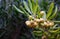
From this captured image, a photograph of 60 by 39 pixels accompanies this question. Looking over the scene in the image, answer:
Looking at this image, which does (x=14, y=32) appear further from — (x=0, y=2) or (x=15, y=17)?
(x=0, y=2)

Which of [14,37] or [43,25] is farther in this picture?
[14,37]

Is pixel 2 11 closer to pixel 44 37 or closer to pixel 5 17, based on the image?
pixel 5 17

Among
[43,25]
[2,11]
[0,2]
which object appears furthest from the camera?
[0,2]

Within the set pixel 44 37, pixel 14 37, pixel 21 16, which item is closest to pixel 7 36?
pixel 14 37

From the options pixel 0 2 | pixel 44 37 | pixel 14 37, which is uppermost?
pixel 0 2

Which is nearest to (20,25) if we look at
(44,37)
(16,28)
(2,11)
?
(16,28)

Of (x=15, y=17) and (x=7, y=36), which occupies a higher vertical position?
(x=15, y=17)

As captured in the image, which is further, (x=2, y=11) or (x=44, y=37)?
(x=2, y=11)

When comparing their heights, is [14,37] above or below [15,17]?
below

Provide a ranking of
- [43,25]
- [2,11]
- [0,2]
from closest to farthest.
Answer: [43,25] < [2,11] < [0,2]
